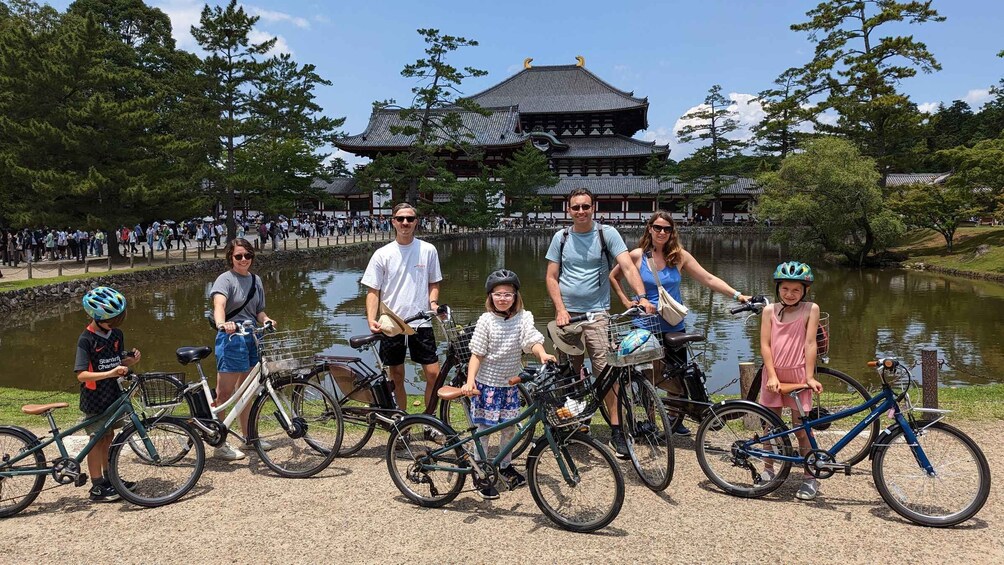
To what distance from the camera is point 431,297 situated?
16.4 ft

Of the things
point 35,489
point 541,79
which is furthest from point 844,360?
point 541,79

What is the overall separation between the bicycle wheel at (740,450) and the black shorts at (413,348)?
2.09 meters

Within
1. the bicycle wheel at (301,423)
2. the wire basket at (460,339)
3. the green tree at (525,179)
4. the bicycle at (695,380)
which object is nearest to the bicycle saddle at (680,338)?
the bicycle at (695,380)

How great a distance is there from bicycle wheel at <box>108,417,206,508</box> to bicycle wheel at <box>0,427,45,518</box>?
437 mm

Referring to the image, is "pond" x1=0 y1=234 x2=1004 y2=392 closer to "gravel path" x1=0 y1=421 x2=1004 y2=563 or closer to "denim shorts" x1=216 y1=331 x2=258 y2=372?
"denim shorts" x1=216 y1=331 x2=258 y2=372

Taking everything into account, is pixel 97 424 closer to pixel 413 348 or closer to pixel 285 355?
pixel 285 355

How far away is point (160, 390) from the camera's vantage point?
4293 mm

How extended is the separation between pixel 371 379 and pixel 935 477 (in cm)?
355

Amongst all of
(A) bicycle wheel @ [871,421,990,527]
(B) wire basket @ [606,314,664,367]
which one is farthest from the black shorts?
(A) bicycle wheel @ [871,421,990,527]

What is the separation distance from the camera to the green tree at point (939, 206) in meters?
24.6

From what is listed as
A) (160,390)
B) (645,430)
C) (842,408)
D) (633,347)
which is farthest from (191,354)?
(842,408)

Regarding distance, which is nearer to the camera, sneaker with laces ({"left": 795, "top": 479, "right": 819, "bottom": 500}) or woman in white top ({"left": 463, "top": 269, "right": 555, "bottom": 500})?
woman in white top ({"left": 463, "top": 269, "right": 555, "bottom": 500})

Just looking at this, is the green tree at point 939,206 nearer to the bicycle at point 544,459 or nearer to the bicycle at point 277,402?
the bicycle at point 544,459

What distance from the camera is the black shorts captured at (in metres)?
4.78
